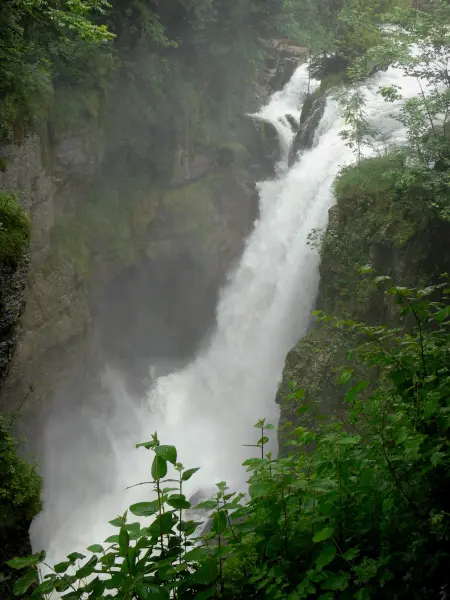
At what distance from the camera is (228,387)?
1452 centimetres

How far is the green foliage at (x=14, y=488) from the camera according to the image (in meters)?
5.54

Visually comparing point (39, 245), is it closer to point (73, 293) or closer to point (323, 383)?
point (73, 293)

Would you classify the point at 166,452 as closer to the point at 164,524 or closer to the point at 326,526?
the point at 164,524

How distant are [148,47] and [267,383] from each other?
10.6 meters

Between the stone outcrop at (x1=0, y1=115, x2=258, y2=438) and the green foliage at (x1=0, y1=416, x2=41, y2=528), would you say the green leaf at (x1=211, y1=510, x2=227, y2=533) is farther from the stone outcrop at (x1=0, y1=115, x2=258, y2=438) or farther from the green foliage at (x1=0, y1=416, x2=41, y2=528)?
the stone outcrop at (x1=0, y1=115, x2=258, y2=438)

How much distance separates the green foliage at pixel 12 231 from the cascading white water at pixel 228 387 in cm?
767

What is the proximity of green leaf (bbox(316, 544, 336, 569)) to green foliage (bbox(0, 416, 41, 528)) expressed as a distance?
493cm

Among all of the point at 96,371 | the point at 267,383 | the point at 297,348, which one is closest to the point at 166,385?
the point at 96,371

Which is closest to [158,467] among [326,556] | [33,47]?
[326,556]

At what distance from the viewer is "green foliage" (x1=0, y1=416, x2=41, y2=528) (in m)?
5.54

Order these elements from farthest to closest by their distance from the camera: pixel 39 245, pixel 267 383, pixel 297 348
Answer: pixel 267 383 → pixel 39 245 → pixel 297 348

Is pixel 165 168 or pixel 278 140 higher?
pixel 278 140

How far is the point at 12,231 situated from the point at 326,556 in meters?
5.54

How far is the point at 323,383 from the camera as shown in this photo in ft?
31.8
